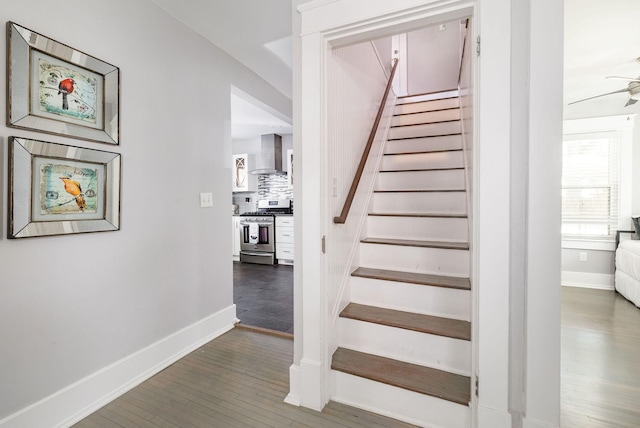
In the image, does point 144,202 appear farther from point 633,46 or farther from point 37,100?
point 633,46

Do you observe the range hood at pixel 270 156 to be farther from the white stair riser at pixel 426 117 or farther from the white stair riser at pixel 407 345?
the white stair riser at pixel 407 345

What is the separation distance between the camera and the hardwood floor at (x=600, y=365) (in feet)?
5.10

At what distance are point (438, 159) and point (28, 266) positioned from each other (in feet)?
10.2

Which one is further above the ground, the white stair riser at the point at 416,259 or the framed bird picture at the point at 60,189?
the framed bird picture at the point at 60,189

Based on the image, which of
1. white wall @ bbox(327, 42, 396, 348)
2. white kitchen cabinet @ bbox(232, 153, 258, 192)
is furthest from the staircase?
white kitchen cabinet @ bbox(232, 153, 258, 192)

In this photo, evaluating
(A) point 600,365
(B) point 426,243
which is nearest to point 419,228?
(B) point 426,243

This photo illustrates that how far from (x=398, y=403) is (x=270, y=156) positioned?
5175mm

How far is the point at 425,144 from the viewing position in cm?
317

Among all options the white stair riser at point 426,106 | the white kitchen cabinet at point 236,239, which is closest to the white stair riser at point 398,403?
the white stair riser at point 426,106

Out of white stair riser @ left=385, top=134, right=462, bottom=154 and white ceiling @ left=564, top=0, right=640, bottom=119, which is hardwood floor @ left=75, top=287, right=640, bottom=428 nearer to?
white stair riser @ left=385, top=134, right=462, bottom=154

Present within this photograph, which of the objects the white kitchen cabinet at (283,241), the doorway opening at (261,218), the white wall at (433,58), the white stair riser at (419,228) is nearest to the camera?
the white stair riser at (419,228)

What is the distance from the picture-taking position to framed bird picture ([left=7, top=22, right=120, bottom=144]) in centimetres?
132

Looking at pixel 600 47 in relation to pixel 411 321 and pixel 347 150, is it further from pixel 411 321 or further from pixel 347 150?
pixel 411 321

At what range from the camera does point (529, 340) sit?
113 cm
